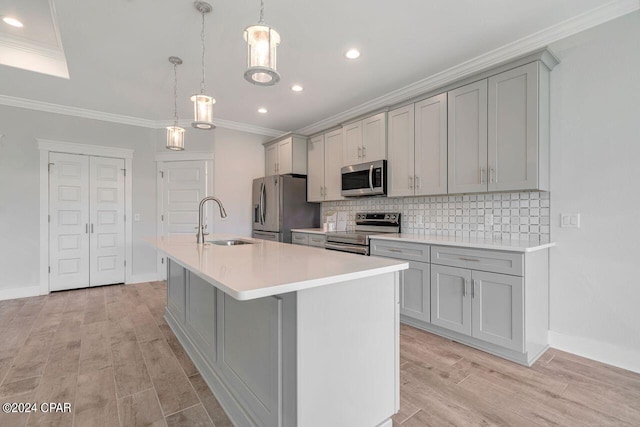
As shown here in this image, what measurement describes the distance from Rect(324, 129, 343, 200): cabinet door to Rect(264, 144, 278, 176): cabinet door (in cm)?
108

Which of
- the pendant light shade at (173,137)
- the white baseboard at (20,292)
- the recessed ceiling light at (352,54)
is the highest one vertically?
the recessed ceiling light at (352,54)

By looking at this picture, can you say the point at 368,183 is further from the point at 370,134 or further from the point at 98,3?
the point at 98,3

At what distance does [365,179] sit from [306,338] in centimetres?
272

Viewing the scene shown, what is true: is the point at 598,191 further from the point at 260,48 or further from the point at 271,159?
the point at 271,159

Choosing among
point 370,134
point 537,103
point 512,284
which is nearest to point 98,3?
point 370,134

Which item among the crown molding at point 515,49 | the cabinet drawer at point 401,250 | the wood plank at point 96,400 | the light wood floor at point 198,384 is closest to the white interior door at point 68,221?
the light wood floor at point 198,384

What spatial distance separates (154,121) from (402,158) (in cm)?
398

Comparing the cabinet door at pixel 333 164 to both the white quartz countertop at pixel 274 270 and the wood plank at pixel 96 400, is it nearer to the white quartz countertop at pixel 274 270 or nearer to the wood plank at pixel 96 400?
the white quartz countertop at pixel 274 270

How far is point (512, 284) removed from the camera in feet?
7.20

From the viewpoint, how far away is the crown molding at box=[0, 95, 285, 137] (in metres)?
3.93

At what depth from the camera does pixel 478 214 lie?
299 cm

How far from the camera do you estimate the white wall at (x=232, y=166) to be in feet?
16.1

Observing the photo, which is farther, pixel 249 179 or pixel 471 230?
pixel 249 179

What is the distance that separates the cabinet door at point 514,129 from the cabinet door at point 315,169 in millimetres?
2447
